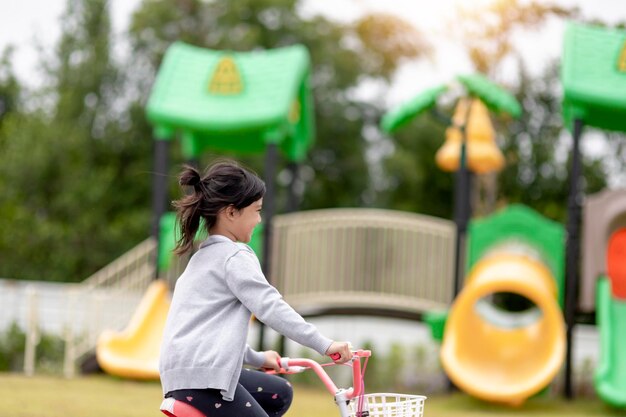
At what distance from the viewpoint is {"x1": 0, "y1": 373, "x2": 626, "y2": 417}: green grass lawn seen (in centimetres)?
741

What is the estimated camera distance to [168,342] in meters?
3.09

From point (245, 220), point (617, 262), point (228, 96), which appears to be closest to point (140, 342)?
point (228, 96)

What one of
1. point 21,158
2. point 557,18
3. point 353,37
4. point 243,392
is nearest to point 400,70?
point 353,37

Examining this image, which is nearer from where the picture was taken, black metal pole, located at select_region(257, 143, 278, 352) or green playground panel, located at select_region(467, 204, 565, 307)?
green playground panel, located at select_region(467, 204, 565, 307)

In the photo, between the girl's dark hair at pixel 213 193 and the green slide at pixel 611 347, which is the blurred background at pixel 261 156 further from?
the girl's dark hair at pixel 213 193

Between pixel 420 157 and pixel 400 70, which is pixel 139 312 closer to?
pixel 420 157

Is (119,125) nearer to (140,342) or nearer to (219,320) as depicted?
(140,342)

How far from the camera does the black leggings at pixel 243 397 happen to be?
304 centimetres

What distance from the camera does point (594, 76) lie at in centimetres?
1012

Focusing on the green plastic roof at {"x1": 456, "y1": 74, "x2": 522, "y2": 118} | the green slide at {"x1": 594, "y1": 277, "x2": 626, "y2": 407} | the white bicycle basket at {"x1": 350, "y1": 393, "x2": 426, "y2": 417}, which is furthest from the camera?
the green plastic roof at {"x1": 456, "y1": 74, "x2": 522, "y2": 118}

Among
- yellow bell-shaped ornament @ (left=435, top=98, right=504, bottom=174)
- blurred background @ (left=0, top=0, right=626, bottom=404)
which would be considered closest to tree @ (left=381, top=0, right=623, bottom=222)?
blurred background @ (left=0, top=0, right=626, bottom=404)

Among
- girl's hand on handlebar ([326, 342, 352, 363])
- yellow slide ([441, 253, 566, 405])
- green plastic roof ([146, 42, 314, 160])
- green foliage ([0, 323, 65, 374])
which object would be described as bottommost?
green foliage ([0, 323, 65, 374])

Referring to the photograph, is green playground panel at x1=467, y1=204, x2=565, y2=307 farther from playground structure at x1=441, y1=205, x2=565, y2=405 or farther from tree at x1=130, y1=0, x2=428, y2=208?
tree at x1=130, y1=0, x2=428, y2=208

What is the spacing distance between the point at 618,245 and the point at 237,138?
483cm
